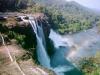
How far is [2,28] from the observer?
102 ft

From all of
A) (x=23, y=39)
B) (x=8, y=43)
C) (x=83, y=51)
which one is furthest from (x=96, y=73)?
(x=83, y=51)

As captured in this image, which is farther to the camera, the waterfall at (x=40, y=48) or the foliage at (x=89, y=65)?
the foliage at (x=89, y=65)

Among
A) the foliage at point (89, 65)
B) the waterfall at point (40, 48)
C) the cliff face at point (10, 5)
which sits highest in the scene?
the cliff face at point (10, 5)

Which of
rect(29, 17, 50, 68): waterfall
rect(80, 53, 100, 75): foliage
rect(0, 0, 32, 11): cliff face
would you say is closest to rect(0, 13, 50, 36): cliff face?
rect(29, 17, 50, 68): waterfall

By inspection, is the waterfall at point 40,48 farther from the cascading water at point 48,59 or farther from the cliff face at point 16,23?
the cliff face at point 16,23

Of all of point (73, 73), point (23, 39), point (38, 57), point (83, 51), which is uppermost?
point (23, 39)

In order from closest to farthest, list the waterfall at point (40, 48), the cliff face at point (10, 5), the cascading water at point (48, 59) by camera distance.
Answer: the waterfall at point (40, 48) < the cascading water at point (48, 59) < the cliff face at point (10, 5)

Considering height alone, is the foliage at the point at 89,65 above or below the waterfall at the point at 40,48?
below

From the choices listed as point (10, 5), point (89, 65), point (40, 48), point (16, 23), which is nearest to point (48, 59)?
point (40, 48)

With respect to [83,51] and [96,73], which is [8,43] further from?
[83,51]

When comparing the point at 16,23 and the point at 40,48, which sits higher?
the point at 16,23

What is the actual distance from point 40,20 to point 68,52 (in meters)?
10.8

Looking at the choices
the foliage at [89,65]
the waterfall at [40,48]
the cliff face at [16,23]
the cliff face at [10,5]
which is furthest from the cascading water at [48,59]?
the cliff face at [10,5]

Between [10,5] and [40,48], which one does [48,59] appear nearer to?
[40,48]
